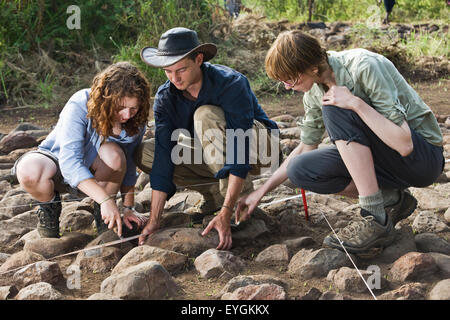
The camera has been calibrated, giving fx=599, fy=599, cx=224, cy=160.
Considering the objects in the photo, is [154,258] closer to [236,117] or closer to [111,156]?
[111,156]

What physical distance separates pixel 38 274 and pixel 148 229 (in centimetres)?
62

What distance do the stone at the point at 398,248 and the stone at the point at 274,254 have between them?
1.30 ft

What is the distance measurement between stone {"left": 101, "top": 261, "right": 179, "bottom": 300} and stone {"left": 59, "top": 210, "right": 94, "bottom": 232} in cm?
85

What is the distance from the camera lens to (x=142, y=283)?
91.0 inches

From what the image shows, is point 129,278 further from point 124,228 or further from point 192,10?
point 192,10

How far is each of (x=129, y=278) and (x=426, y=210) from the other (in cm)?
167

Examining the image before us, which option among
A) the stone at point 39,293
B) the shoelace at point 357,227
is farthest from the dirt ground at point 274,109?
the stone at point 39,293

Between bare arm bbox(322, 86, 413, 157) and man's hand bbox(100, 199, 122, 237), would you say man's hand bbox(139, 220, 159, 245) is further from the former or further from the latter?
bare arm bbox(322, 86, 413, 157)

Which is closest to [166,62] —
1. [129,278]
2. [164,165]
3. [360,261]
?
[164,165]

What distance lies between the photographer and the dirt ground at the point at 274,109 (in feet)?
18.3

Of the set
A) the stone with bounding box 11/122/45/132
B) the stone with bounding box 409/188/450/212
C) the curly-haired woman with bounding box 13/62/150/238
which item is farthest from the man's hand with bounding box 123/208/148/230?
the stone with bounding box 11/122/45/132

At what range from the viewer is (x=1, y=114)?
5.89 m

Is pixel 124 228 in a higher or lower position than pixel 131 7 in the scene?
lower

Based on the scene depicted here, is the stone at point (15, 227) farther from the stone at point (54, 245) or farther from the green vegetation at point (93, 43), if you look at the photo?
the green vegetation at point (93, 43)
